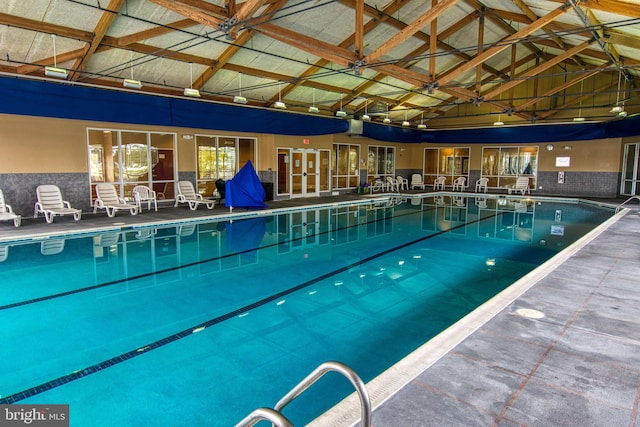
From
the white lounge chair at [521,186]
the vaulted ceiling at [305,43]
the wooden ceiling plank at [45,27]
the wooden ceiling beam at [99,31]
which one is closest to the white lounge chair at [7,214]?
the vaulted ceiling at [305,43]

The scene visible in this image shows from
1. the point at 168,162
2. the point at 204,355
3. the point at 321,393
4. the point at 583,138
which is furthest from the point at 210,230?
the point at 583,138

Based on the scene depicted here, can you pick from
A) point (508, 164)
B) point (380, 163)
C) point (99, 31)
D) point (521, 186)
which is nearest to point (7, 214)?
point (99, 31)

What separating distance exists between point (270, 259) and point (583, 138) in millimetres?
14099

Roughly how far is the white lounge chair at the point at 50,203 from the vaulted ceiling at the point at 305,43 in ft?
7.77

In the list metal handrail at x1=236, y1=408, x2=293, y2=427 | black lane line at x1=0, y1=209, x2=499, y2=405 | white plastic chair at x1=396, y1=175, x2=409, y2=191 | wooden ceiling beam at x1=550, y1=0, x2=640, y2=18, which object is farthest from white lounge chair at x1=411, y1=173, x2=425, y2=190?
metal handrail at x1=236, y1=408, x2=293, y2=427

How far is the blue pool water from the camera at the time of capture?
2.67 metres

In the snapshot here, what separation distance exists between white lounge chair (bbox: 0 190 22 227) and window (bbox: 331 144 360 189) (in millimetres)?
10384

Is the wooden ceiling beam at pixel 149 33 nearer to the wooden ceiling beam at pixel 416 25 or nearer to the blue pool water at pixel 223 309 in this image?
the wooden ceiling beam at pixel 416 25

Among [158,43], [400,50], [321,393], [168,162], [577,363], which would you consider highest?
[400,50]

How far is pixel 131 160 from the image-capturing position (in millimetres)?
10469

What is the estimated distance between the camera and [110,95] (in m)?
9.36

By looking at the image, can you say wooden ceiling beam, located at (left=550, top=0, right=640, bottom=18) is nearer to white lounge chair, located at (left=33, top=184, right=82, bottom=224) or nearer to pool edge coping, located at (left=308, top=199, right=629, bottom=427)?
pool edge coping, located at (left=308, top=199, right=629, bottom=427)

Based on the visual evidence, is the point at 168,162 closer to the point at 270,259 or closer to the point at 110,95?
the point at 110,95

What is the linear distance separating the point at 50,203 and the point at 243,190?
14.2 feet
